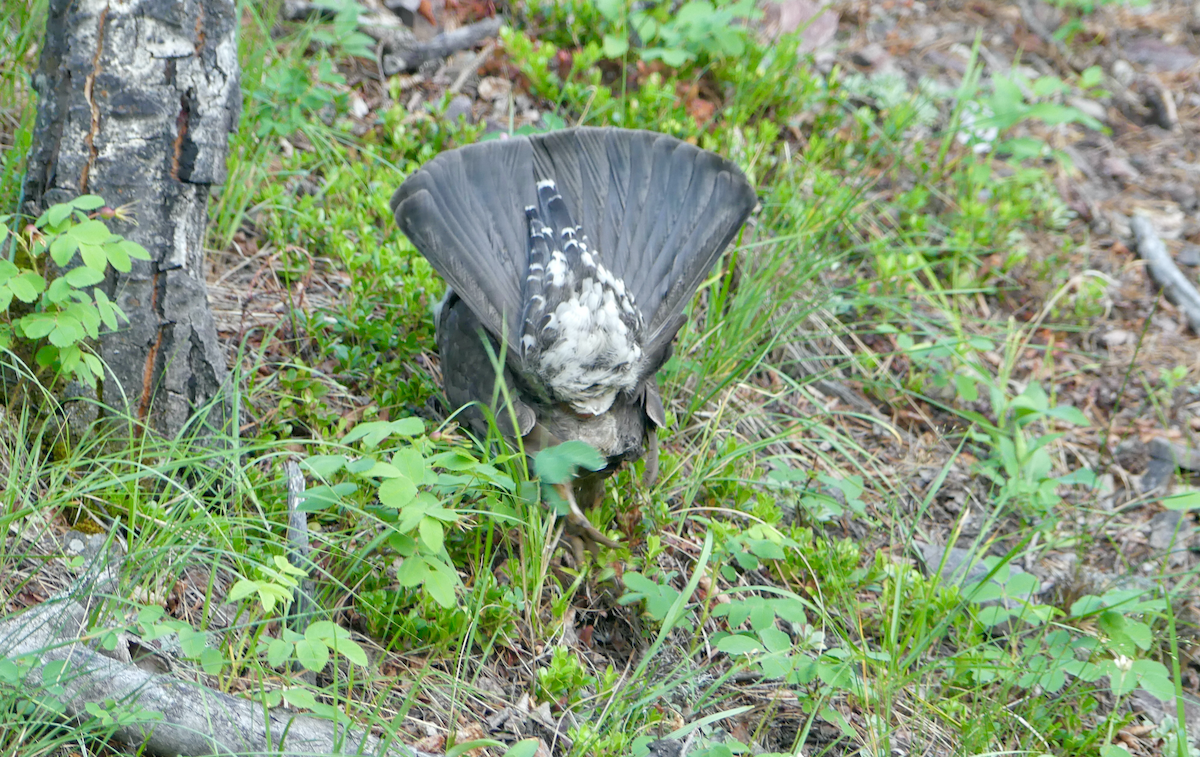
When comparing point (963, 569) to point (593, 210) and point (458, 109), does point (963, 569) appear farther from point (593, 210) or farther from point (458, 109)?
point (458, 109)

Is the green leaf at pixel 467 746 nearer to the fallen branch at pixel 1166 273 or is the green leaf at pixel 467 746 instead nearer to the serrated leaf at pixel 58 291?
the serrated leaf at pixel 58 291

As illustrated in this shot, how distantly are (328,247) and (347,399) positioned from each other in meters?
0.76

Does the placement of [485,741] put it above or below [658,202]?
below

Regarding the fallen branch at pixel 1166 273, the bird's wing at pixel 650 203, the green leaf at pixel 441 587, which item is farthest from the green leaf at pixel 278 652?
the fallen branch at pixel 1166 273

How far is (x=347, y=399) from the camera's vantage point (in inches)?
139

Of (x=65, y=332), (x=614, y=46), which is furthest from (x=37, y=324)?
(x=614, y=46)

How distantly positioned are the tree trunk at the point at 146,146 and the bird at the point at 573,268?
2.10 ft

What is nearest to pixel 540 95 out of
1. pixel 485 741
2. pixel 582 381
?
pixel 582 381

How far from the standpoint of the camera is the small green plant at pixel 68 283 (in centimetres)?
246

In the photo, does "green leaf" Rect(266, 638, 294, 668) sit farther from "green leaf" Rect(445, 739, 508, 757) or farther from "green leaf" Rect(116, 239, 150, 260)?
"green leaf" Rect(116, 239, 150, 260)

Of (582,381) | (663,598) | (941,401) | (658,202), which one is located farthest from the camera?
(941,401)

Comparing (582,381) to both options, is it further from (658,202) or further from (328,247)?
(328,247)

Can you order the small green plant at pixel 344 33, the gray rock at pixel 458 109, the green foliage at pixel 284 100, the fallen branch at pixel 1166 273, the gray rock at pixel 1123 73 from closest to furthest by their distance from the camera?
the green foliage at pixel 284 100 → the small green plant at pixel 344 33 → the gray rock at pixel 458 109 → the fallen branch at pixel 1166 273 → the gray rock at pixel 1123 73

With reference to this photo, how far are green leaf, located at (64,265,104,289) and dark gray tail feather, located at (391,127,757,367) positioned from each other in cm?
92
